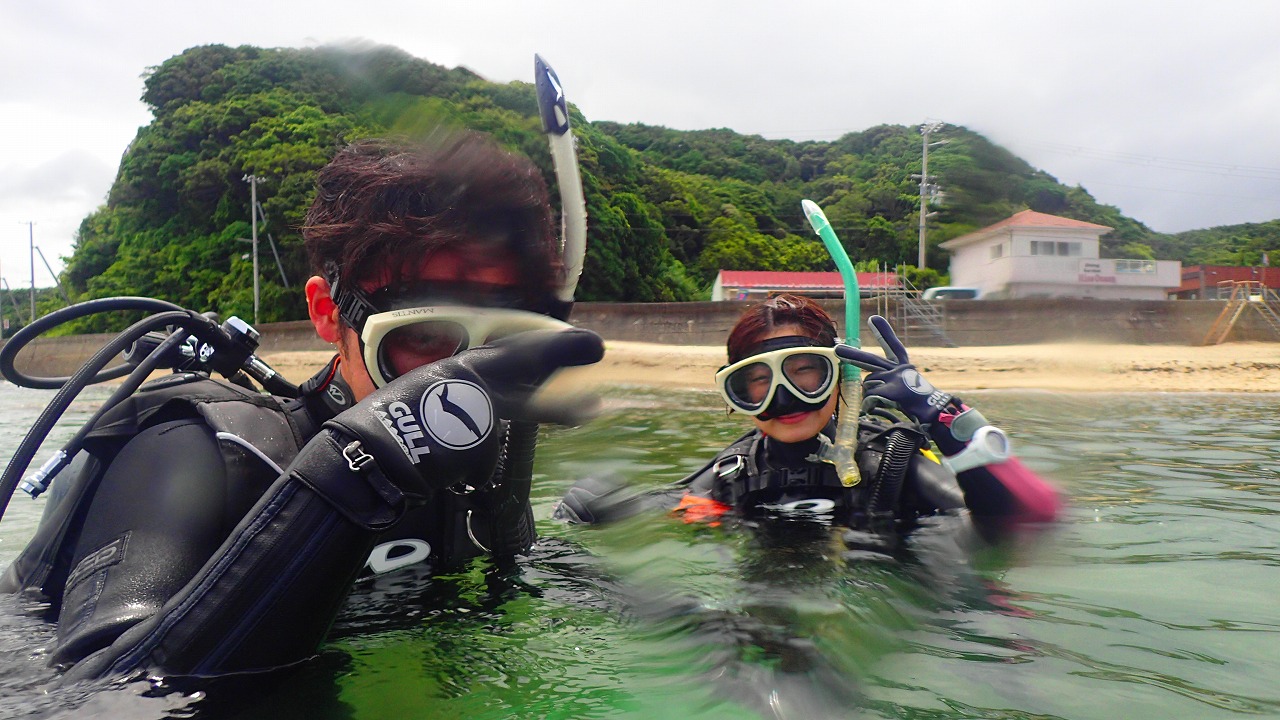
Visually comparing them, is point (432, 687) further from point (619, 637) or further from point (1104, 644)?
point (1104, 644)

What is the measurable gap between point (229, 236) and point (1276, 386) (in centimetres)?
2651

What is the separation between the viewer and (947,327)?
420 inches

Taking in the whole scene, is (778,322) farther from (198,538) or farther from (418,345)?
(198,538)

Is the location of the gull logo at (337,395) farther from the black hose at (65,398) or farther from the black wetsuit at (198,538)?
the black hose at (65,398)

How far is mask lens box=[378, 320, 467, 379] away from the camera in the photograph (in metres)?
1.49

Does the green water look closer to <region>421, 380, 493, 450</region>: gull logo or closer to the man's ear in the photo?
<region>421, 380, 493, 450</region>: gull logo

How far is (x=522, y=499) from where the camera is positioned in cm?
209

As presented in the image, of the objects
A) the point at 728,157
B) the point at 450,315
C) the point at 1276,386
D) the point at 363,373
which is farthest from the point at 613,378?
the point at 1276,386

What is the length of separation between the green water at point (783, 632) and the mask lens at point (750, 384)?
448 mm

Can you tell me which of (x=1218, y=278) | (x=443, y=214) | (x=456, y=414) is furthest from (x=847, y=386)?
(x=1218, y=278)

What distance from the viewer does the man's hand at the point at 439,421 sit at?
114 centimetres

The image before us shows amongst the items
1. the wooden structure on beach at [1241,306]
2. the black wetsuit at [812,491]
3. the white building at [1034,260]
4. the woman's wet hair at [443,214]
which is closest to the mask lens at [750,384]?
the black wetsuit at [812,491]

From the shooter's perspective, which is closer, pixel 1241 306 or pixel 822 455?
pixel 822 455

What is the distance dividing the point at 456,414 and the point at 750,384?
201 centimetres
